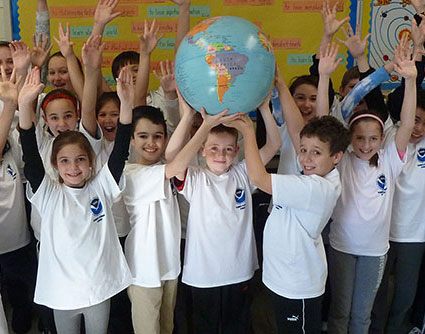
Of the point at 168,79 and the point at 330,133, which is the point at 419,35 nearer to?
the point at 330,133

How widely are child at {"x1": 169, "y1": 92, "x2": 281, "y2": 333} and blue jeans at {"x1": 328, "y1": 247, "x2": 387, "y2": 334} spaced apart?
444mm

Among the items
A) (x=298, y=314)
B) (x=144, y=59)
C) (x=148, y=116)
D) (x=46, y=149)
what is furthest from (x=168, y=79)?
(x=298, y=314)

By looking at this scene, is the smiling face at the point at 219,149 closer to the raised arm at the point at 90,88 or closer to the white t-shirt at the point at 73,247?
the white t-shirt at the point at 73,247

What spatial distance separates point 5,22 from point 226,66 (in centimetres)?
245

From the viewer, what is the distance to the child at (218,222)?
1975 millimetres

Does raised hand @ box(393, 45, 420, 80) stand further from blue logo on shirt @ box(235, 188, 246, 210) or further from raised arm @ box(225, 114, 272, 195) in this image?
blue logo on shirt @ box(235, 188, 246, 210)

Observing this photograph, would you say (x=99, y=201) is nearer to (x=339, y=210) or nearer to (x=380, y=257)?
(x=339, y=210)

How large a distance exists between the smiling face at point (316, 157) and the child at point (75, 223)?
0.76 meters

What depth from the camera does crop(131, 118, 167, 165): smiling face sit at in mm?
2006

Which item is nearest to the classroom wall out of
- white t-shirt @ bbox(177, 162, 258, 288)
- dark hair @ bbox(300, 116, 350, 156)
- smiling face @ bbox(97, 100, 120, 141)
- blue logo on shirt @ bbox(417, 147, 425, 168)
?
smiling face @ bbox(97, 100, 120, 141)

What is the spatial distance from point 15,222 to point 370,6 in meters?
2.88

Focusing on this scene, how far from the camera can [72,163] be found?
1852 millimetres

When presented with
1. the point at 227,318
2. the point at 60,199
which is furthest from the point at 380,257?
the point at 60,199

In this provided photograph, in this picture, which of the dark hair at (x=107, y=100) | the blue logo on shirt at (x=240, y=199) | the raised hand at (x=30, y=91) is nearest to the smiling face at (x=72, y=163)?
the raised hand at (x=30, y=91)
